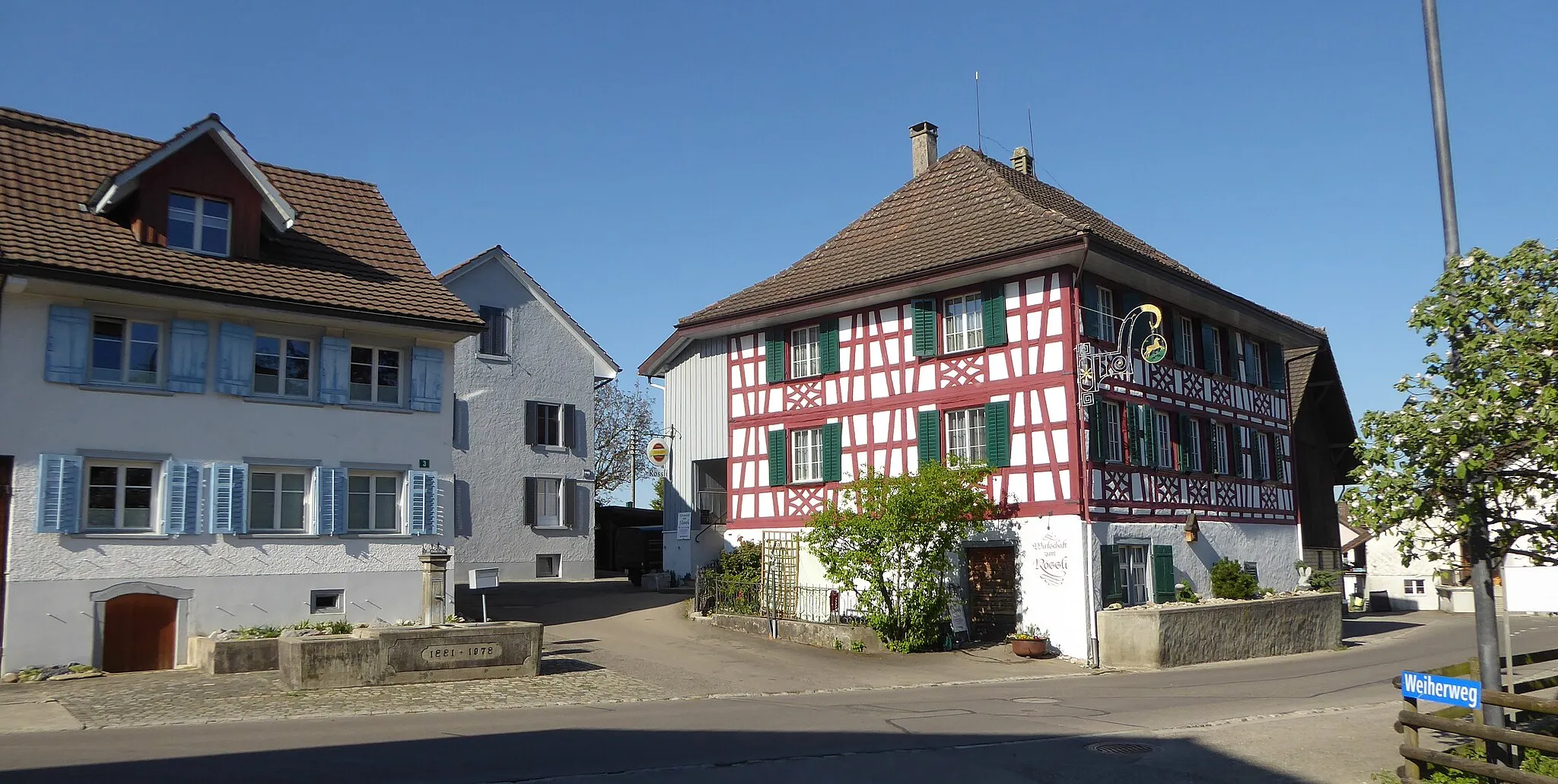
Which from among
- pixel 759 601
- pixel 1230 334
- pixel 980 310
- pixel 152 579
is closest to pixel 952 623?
pixel 759 601

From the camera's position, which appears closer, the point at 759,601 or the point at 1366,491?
the point at 1366,491

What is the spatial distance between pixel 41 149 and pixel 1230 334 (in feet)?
83.1

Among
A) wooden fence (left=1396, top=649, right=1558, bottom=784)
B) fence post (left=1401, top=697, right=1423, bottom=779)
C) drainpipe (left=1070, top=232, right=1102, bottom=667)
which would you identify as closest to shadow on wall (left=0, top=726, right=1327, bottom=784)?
fence post (left=1401, top=697, right=1423, bottom=779)

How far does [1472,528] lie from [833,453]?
57.0ft

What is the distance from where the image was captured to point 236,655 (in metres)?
18.2

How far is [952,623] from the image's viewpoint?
23.0 metres

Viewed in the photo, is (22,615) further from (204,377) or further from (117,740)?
(117,740)

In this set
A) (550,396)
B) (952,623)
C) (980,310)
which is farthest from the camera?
(550,396)

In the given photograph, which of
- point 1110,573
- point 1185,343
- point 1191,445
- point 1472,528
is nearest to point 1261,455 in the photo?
point 1191,445

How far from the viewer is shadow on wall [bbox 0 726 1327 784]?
397 inches

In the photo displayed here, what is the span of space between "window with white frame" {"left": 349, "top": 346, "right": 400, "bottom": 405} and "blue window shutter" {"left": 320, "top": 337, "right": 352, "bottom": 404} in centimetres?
23

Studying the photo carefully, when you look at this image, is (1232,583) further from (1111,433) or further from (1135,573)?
(1111,433)

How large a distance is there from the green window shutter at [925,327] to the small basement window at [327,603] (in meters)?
12.2

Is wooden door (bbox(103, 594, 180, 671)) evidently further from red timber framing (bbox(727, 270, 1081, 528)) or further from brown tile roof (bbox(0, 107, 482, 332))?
red timber framing (bbox(727, 270, 1081, 528))
